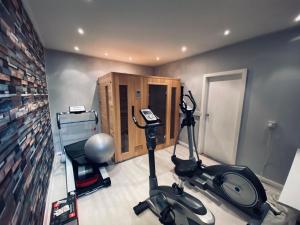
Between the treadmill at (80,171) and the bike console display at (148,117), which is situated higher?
the bike console display at (148,117)

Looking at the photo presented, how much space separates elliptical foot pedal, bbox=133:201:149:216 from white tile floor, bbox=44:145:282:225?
5 centimetres

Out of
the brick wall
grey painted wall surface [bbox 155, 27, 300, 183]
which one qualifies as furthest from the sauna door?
grey painted wall surface [bbox 155, 27, 300, 183]

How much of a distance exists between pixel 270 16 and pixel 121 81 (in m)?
2.58

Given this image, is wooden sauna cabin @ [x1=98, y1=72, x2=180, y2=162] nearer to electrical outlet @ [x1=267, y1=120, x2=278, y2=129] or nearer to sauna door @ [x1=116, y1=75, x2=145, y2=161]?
sauna door @ [x1=116, y1=75, x2=145, y2=161]

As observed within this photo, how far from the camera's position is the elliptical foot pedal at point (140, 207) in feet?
6.01

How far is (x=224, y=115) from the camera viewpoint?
3082 millimetres

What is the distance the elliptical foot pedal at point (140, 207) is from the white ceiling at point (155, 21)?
2669mm

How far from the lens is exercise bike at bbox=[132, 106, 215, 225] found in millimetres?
1511

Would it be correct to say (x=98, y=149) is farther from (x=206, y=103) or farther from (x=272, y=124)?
(x=272, y=124)

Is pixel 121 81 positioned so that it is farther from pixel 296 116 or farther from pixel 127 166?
pixel 296 116

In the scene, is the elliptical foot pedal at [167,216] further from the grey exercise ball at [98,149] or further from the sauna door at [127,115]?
the sauna door at [127,115]

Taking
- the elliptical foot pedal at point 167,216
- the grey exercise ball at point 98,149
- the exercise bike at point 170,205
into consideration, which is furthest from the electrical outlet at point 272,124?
the grey exercise ball at point 98,149

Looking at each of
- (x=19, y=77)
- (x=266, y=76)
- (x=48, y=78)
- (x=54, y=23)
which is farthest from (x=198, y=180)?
(x=48, y=78)

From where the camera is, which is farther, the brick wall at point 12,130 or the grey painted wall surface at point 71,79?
the grey painted wall surface at point 71,79
